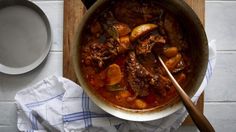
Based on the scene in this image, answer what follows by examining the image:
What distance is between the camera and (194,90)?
45.8 inches

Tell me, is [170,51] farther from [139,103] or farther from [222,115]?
[222,115]

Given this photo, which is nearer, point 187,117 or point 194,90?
point 194,90

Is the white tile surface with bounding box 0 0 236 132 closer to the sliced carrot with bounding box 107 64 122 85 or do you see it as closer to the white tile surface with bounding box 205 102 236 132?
the white tile surface with bounding box 205 102 236 132

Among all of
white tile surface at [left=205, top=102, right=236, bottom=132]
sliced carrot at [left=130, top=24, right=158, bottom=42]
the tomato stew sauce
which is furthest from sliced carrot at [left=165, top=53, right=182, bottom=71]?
white tile surface at [left=205, top=102, right=236, bottom=132]

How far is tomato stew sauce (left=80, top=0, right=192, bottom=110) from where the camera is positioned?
3.88ft

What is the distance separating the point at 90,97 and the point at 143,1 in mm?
372

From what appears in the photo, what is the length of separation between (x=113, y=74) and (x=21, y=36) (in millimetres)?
399

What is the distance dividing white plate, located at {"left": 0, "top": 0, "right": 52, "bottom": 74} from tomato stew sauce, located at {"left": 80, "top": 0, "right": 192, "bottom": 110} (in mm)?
216

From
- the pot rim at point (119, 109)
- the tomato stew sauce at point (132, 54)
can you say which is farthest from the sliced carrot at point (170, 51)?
the pot rim at point (119, 109)

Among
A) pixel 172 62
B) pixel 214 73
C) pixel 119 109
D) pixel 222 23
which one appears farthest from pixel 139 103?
pixel 222 23

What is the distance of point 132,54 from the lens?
3.89 feet

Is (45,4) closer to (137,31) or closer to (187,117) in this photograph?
(137,31)

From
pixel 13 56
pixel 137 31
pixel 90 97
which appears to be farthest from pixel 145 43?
pixel 13 56

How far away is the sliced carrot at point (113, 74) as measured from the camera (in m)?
1.18
